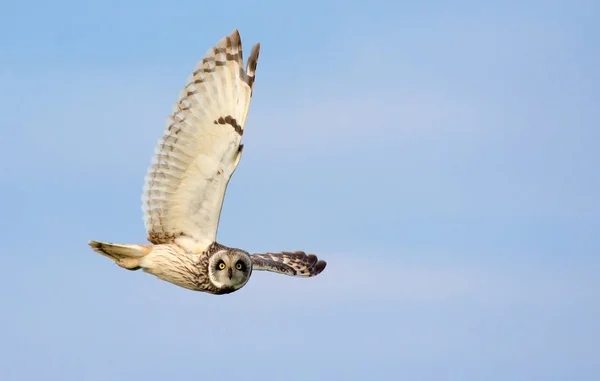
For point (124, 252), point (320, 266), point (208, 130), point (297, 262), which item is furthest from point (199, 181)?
point (320, 266)

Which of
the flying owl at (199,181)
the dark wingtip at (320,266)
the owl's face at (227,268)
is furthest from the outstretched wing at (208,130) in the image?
the dark wingtip at (320,266)

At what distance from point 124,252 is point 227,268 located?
1381mm

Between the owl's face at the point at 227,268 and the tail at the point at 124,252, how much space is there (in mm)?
899

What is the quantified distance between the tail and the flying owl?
0.04 feet

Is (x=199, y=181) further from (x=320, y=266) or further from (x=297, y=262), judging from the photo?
(x=320, y=266)

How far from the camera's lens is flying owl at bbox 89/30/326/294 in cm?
1559

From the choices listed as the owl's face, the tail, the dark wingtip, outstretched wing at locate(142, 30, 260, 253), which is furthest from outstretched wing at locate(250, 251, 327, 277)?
outstretched wing at locate(142, 30, 260, 253)

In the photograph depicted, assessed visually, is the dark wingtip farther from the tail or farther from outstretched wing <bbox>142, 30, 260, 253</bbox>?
outstretched wing <bbox>142, 30, 260, 253</bbox>

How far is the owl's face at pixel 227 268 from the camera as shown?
16.1 meters

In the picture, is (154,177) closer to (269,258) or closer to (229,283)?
(229,283)

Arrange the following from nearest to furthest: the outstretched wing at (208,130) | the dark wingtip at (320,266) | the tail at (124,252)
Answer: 1. the outstretched wing at (208,130)
2. the tail at (124,252)
3. the dark wingtip at (320,266)

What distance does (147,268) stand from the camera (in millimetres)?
16297

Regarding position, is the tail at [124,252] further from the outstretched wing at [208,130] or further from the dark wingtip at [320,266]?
the dark wingtip at [320,266]

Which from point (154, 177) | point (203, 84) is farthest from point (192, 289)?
point (203, 84)
